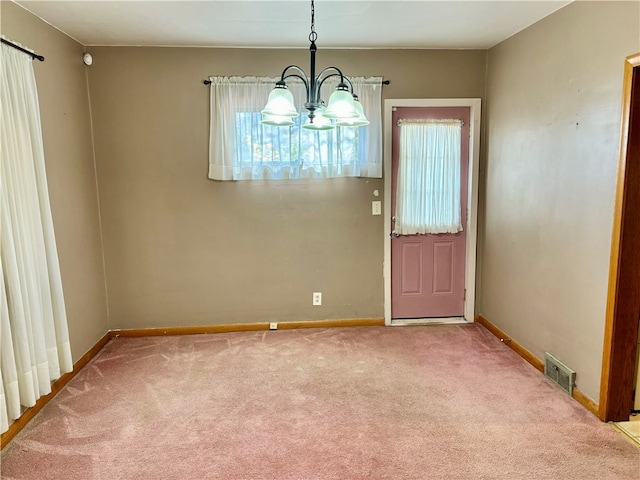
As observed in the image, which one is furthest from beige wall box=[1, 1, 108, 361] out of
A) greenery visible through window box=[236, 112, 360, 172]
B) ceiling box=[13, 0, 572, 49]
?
greenery visible through window box=[236, 112, 360, 172]

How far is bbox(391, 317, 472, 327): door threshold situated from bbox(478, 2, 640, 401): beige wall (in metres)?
0.41

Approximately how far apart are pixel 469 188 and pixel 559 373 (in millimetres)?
1819

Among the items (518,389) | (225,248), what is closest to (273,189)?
(225,248)

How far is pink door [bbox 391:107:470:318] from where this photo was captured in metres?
4.02

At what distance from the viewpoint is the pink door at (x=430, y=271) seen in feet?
13.2

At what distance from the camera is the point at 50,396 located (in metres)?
2.80

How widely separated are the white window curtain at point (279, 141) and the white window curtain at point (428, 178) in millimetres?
288

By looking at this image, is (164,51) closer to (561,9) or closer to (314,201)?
(314,201)

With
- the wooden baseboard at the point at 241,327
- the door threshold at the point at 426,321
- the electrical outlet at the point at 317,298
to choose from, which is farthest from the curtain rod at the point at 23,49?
the door threshold at the point at 426,321

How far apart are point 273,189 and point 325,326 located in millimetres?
1417

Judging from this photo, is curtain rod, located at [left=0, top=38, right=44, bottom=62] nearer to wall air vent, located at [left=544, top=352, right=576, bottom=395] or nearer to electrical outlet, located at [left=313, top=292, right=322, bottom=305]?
electrical outlet, located at [left=313, top=292, right=322, bottom=305]

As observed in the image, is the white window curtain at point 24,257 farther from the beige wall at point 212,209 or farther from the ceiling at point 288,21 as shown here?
the beige wall at point 212,209

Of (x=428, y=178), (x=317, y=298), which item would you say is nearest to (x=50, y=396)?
(x=317, y=298)

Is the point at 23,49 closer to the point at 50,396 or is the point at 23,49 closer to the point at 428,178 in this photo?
the point at 50,396
